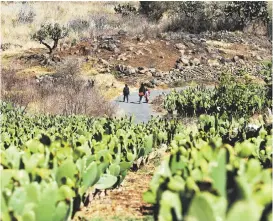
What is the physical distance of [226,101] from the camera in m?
16.9

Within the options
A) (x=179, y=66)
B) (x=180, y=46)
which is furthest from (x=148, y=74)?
(x=180, y=46)

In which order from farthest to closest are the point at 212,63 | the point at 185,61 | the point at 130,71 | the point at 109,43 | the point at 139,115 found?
the point at 109,43
the point at 212,63
the point at 185,61
the point at 130,71
the point at 139,115

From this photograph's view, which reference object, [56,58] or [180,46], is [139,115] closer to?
[56,58]

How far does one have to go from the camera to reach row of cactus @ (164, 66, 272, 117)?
53.9 ft

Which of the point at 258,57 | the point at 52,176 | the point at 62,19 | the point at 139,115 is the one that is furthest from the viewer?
the point at 62,19

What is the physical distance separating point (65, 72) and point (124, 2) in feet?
104

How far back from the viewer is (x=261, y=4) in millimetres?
41531

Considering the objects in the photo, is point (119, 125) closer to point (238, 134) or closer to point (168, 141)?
point (168, 141)

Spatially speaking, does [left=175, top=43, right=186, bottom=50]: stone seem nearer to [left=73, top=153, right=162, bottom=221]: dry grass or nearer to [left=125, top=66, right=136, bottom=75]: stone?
[left=125, top=66, right=136, bottom=75]: stone

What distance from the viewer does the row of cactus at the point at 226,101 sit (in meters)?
16.4

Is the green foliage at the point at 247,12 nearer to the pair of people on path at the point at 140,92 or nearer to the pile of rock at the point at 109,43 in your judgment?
the pile of rock at the point at 109,43

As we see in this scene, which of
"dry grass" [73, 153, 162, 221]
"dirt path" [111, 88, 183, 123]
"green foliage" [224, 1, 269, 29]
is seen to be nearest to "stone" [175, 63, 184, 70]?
"dirt path" [111, 88, 183, 123]

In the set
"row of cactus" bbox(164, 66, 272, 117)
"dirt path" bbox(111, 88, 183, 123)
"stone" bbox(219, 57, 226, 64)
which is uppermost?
"row of cactus" bbox(164, 66, 272, 117)

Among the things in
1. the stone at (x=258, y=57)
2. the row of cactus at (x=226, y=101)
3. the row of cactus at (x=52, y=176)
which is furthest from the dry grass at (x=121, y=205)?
the stone at (x=258, y=57)
